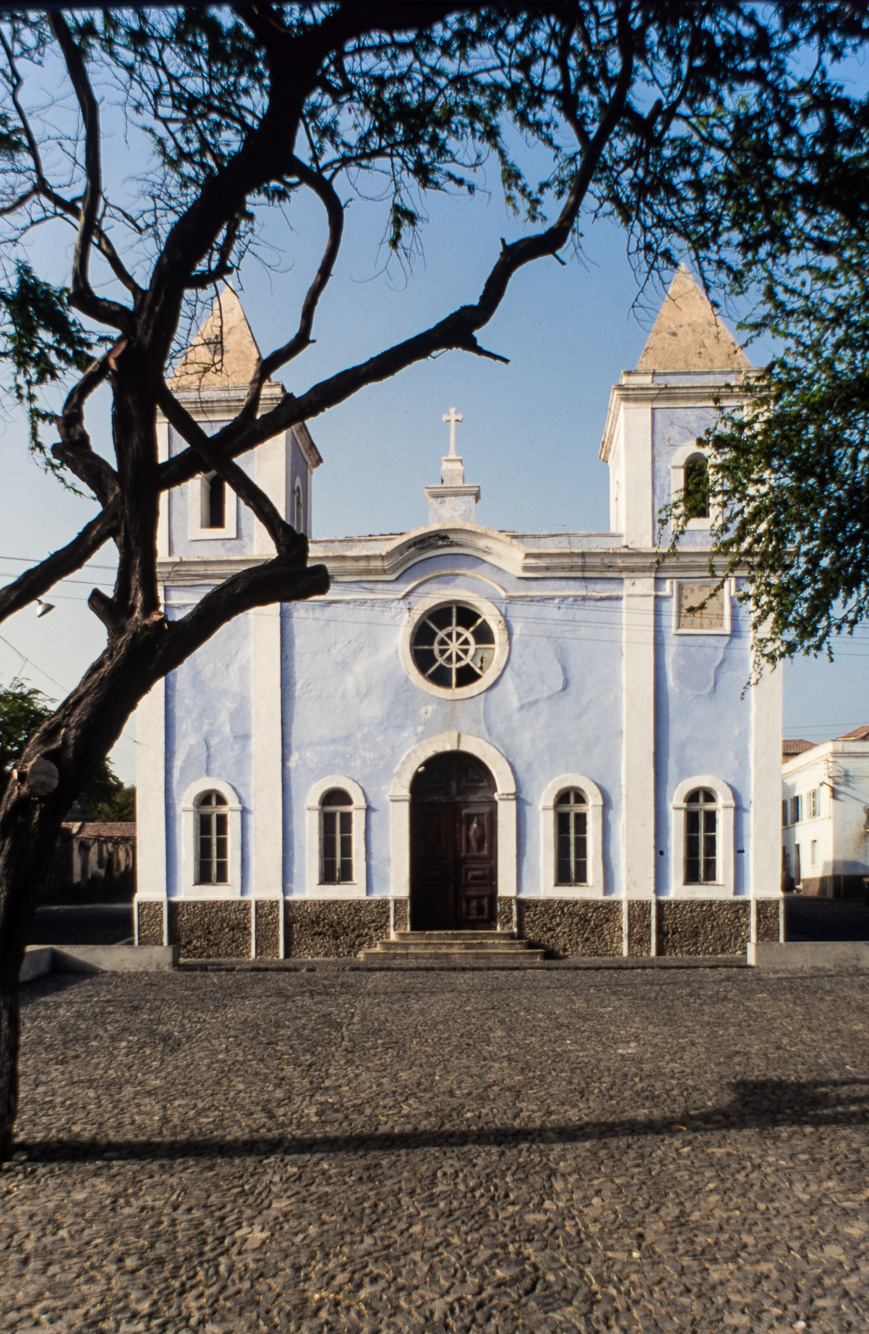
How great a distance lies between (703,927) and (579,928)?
1829 millimetres

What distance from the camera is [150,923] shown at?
1656 centimetres

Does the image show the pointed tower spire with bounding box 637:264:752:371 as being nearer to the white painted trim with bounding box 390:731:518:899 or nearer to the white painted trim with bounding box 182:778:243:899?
the white painted trim with bounding box 390:731:518:899

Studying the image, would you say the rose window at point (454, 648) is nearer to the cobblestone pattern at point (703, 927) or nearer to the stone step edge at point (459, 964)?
the stone step edge at point (459, 964)

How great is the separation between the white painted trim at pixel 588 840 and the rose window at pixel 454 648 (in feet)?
6.85

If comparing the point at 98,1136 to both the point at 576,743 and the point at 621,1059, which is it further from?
the point at 576,743

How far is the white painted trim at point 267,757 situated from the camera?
16.5m

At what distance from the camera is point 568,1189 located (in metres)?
5.56

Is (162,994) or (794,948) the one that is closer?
(162,994)

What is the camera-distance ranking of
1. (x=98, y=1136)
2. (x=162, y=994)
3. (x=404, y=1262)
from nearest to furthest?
(x=404, y=1262), (x=98, y=1136), (x=162, y=994)

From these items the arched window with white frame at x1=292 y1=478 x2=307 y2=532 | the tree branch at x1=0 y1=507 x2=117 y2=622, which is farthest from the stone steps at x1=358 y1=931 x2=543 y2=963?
the tree branch at x1=0 y1=507 x2=117 y2=622

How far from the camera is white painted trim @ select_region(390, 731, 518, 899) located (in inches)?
647

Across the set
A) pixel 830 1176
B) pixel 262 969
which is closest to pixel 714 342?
pixel 262 969

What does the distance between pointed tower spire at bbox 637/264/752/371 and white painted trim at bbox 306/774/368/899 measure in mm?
8049

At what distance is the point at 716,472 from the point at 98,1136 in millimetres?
7102
